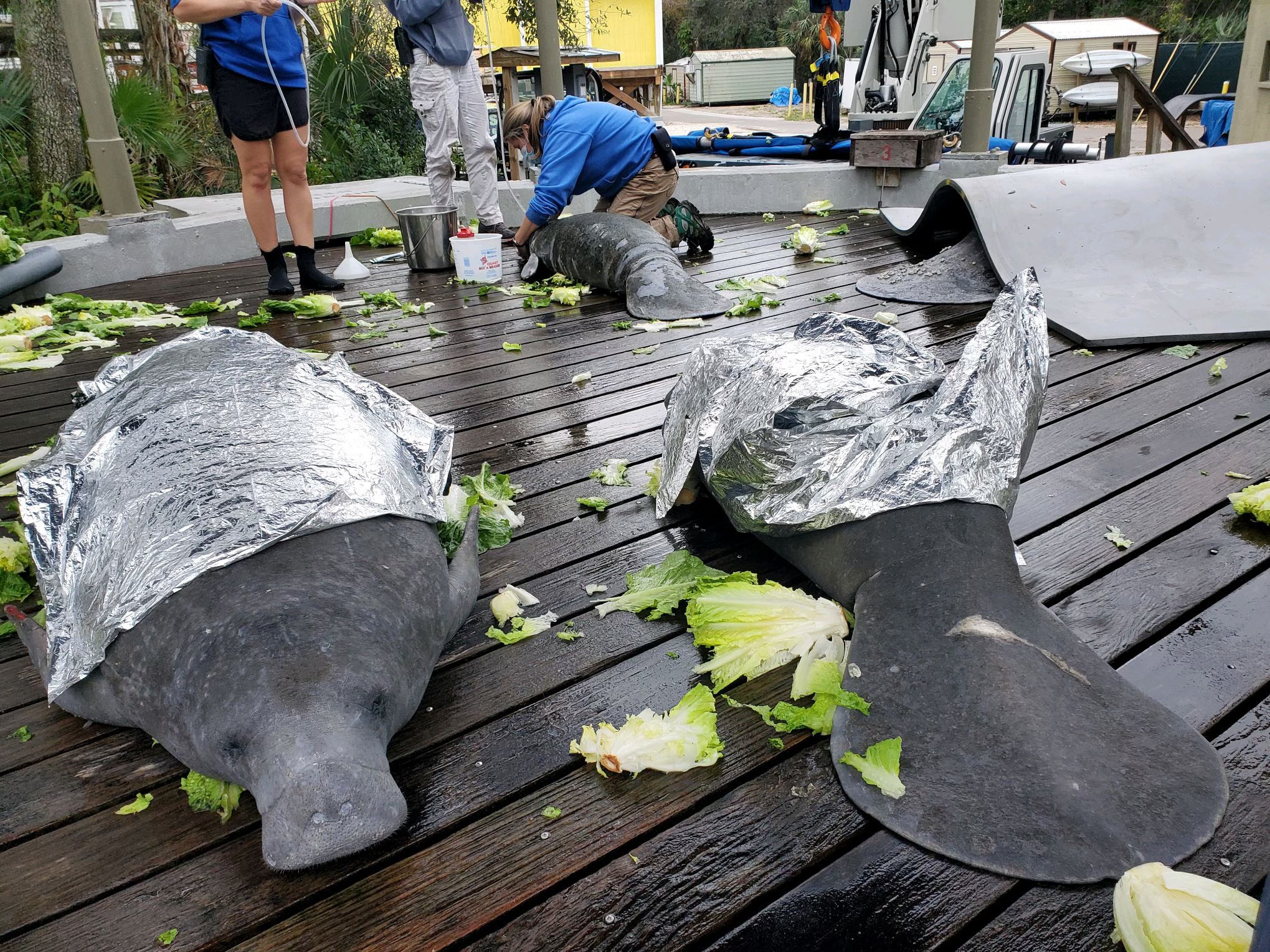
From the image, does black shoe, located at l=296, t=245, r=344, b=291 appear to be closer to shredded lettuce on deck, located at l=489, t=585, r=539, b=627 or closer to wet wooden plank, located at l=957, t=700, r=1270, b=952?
shredded lettuce on deck, located at l=489, t=585, r=539, b=627

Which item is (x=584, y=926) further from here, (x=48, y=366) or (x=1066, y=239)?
(x=1066, y=239)

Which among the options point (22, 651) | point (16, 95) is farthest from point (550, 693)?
point (16, 95)

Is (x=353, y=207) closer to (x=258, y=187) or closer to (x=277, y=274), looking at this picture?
(x=277, y=274)

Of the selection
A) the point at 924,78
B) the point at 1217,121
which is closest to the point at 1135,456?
the point at 924,78

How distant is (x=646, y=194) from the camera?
754 cm

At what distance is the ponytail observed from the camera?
7043mm

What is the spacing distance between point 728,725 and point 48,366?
5042 mm

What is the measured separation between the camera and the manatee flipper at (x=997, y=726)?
5.64 feet

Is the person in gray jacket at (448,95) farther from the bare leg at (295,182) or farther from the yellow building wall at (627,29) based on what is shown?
the yellow building wall at (627,29)

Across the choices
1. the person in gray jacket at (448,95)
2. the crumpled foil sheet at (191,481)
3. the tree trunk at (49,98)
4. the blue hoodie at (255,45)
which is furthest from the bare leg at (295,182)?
the tree trunk at (49,98)

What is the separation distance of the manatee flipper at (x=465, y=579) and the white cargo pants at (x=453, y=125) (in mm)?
5387

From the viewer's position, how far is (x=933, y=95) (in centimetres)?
1277

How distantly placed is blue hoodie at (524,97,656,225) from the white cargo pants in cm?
80

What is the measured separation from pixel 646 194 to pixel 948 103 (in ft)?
24.1
